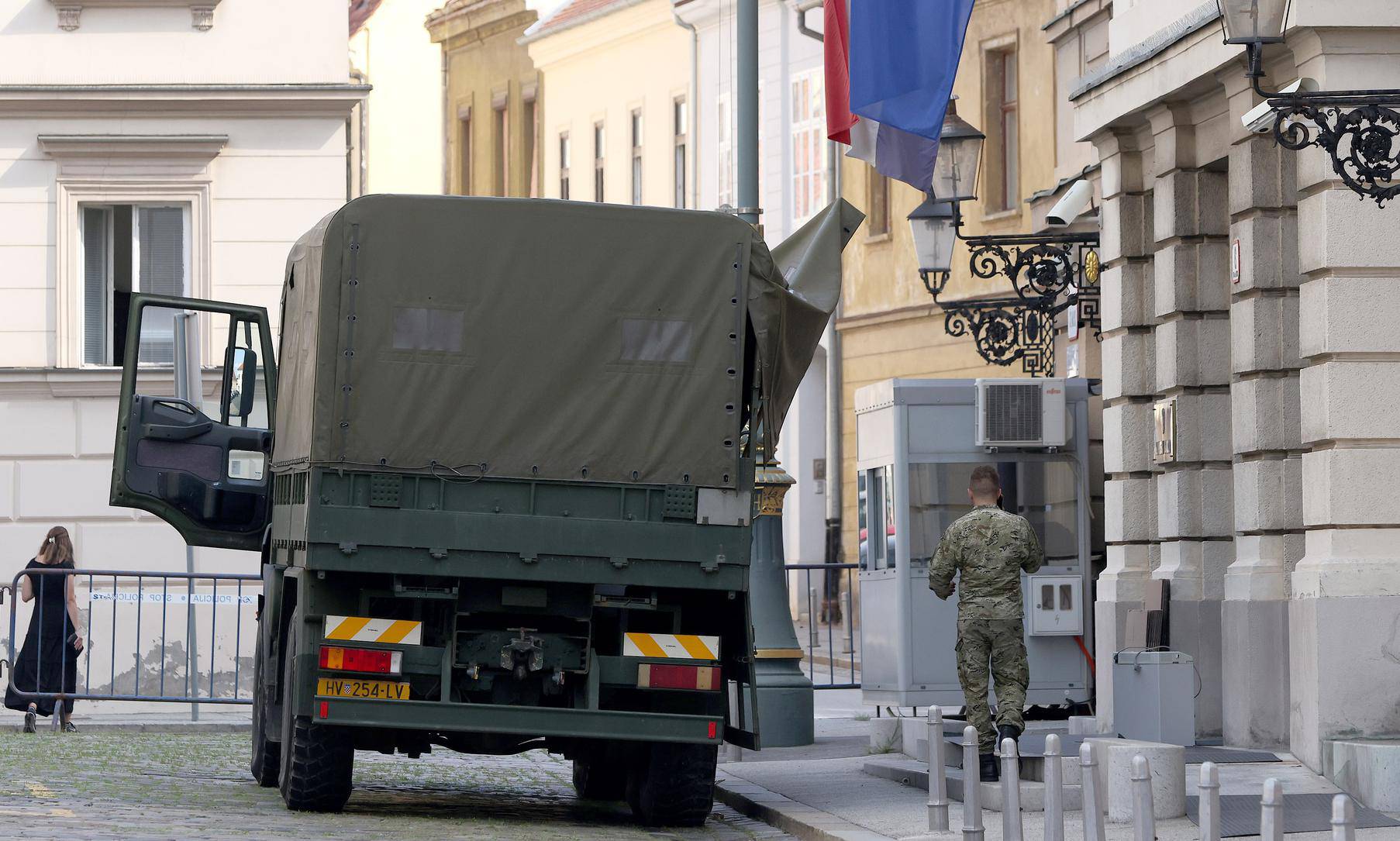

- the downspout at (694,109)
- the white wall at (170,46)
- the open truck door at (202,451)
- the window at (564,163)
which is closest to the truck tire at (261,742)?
the open truck door at (202,451)

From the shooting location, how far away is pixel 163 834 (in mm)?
11336

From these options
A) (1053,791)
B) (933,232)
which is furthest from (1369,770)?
(933,232)

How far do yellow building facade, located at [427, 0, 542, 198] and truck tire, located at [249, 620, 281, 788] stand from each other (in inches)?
1350

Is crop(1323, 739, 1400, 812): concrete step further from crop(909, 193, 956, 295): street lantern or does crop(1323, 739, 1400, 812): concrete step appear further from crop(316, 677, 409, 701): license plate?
crop(909, 193, 956, 295): street lantern

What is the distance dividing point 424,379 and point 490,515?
780mm

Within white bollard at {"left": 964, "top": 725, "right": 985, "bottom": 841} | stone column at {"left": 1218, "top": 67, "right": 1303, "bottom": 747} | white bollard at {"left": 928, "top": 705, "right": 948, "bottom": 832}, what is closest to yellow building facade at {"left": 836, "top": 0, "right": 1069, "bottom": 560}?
stone column at {"left": 1218, "top": 67, "right": 1303, "bottom": 747}

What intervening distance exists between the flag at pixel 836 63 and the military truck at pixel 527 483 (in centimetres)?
466

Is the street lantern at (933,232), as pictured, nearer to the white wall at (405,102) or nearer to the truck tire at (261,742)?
the truck tire at (261,742)

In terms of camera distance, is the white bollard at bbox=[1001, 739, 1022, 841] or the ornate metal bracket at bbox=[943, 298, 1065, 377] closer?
the white bollard at bbox=[1001, 739, 1022, 841]

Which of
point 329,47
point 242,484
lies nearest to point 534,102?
point 329,47

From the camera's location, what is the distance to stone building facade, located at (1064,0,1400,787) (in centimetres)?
1341

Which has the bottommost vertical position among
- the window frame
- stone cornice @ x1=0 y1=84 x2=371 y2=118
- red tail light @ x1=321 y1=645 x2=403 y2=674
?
red tail light @ x1=321 y1=645 x2=403 y2=674

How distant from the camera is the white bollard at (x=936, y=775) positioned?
36.2 ft

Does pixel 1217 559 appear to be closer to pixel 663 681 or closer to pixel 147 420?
pixel 663 681
